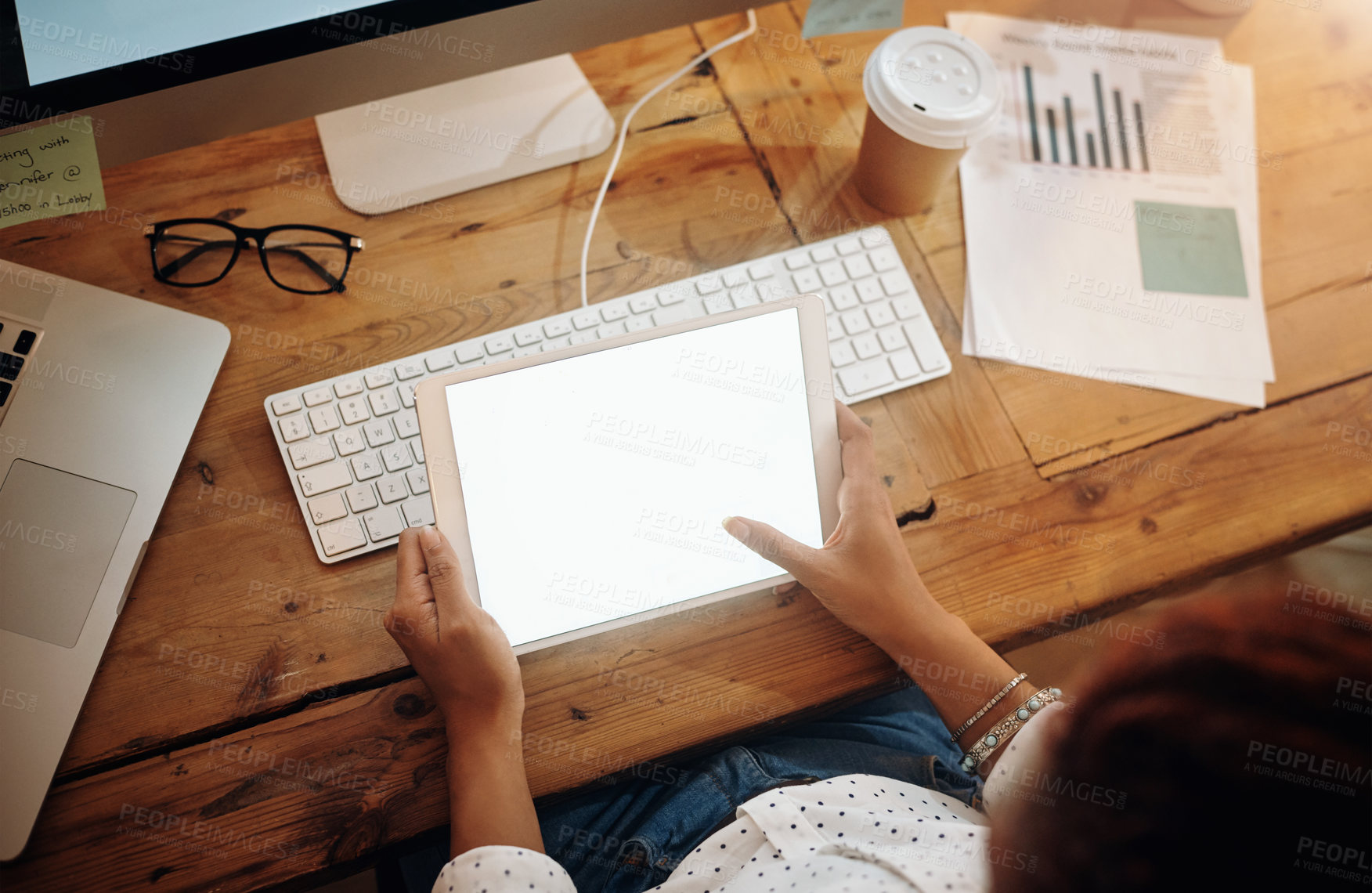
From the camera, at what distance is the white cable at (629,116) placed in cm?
81

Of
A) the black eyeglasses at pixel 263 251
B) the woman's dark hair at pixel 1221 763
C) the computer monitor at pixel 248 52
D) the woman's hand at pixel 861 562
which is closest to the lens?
the woman's dark hair at pixel 1221 763

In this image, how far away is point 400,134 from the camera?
815mm

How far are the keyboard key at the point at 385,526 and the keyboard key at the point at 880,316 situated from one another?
481 millimetres

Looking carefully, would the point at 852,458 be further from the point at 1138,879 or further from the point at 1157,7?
the point at 1157,7

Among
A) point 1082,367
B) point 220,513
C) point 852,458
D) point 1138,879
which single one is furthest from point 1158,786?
point 220,513

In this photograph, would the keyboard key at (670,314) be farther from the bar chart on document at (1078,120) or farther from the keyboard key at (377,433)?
the bar chart on document at (1078,120)

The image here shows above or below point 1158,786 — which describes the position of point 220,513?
above

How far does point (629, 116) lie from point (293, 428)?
0.47 m

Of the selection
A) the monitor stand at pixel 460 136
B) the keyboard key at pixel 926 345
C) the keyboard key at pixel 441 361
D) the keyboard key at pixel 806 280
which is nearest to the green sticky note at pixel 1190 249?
the keyboard key at pixel 926 345

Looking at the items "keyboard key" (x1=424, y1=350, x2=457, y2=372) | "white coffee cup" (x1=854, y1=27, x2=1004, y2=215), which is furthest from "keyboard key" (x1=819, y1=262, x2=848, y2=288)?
"keyboard key" (x1=424, y1=350, x2=457, y2=372)

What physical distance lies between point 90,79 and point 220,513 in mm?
360

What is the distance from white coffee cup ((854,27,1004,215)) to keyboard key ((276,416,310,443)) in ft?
1.98

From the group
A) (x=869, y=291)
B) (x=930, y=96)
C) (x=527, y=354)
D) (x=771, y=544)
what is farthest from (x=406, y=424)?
(x=930, y=96)

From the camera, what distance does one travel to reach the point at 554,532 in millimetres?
658
